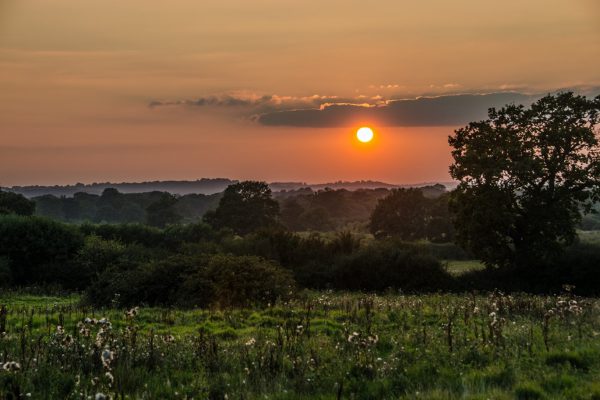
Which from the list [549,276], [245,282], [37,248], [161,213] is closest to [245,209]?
[161,213]

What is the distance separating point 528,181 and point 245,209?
188 ft

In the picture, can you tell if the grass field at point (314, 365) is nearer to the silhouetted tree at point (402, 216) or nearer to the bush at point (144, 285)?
the bush at point (144, 285)

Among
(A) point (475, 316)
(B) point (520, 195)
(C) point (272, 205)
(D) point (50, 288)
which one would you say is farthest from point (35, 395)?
(C) point (272, 205)

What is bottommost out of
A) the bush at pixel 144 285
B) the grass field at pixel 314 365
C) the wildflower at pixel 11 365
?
the bush at pixel 144 285

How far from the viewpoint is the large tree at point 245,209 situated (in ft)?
297

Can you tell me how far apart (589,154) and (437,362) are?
126ft

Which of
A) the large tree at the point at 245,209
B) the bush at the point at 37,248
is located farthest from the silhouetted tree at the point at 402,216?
the bush at the point at 37,248

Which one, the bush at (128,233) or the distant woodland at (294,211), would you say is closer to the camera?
the bush at (128,233)

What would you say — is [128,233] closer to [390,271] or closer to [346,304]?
[390,271]

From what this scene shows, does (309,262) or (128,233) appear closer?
(309,262)

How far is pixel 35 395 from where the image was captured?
8094 mm

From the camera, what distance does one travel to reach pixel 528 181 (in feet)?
136

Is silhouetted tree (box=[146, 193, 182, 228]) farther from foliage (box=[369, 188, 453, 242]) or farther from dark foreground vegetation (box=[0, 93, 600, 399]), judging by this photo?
dark foreground vegetation (box=[0, 93, 600, 399])

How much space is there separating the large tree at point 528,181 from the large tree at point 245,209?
5121 cm
